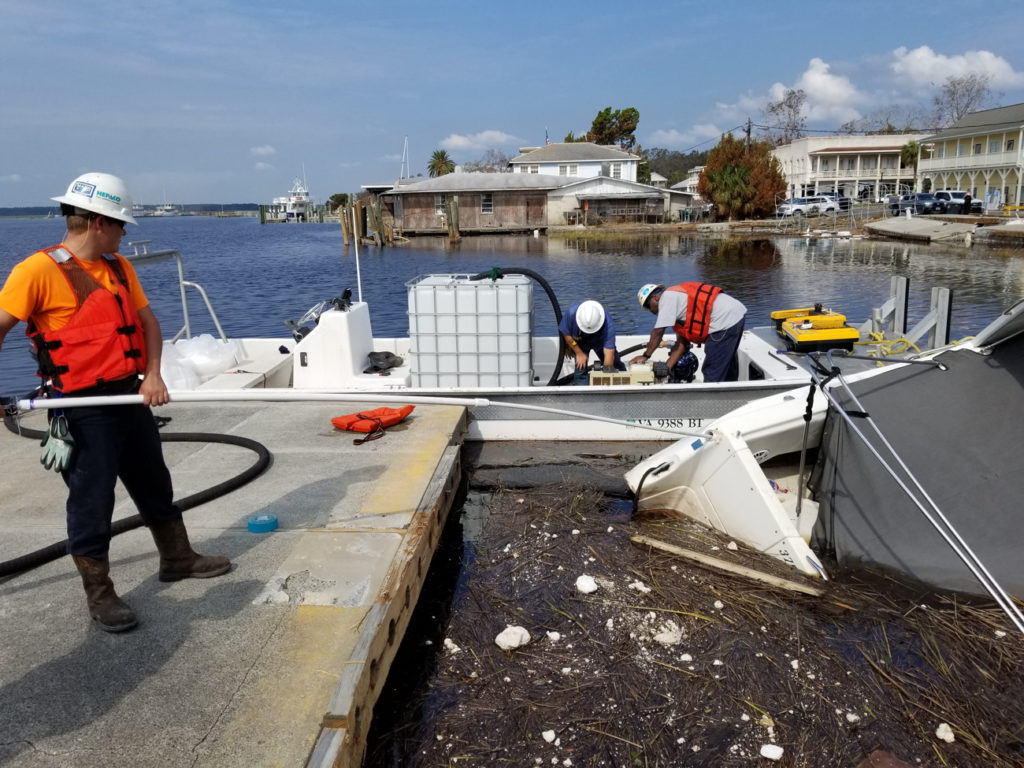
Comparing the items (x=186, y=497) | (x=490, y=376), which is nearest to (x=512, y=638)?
(x=186, y=497)

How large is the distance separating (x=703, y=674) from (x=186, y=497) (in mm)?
3478

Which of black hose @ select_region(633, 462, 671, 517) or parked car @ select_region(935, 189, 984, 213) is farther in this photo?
parked car @ select_region(935, 189, 984, 213)

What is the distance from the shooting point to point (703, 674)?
167 inches

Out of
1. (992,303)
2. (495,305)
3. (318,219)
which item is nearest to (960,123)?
(992,303)

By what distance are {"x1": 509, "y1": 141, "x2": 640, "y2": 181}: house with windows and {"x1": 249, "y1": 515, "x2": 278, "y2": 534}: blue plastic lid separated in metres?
55.0

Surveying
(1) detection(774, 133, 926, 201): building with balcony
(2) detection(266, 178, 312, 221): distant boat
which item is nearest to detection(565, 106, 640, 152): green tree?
(1) detection(774, 133, 926, 201): building with balcony

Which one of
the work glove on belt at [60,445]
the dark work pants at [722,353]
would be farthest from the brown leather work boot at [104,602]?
the dark work pants at [722,353]

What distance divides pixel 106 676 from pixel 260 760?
0.93 meters

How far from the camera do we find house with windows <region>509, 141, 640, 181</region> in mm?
57281

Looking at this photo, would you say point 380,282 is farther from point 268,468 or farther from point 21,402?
point 21,402

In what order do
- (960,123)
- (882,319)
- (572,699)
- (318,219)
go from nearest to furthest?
(572,699), (882,319), (960,123), (318,219)

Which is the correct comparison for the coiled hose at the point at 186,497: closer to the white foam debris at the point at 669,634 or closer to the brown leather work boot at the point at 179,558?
the brown leather work boot at the point at 179,558

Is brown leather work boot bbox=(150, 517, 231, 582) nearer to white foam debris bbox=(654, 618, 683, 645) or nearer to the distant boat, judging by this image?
white foam debris bbox=(654, 618, 683, 645)

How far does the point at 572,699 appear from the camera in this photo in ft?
13.3
